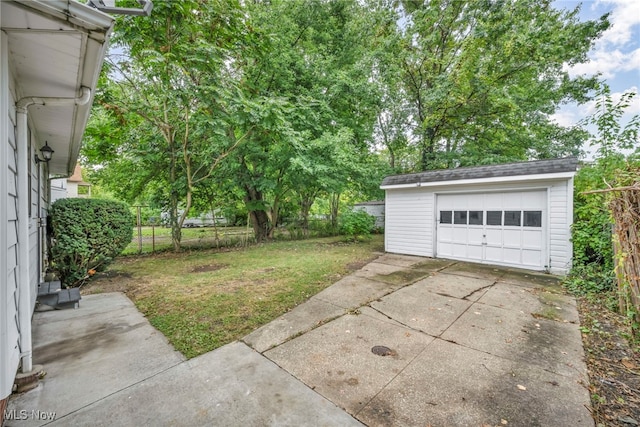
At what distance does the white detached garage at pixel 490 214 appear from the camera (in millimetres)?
5754

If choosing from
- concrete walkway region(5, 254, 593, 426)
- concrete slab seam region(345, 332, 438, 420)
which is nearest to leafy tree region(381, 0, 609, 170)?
concrete walkway region(5, 254, 593, 426)

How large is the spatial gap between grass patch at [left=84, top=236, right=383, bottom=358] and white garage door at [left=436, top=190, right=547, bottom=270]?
2.39 metres

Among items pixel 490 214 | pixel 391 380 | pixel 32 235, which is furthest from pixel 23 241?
pixel 490 214

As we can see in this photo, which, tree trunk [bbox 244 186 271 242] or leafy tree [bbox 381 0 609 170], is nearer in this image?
leafy tree [bbox 381 0 609 170]

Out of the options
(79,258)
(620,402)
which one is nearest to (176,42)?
(79,258)

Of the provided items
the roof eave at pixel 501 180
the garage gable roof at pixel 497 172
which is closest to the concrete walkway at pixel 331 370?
the roof eave at pixel 501 180

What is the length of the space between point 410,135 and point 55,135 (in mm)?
12588

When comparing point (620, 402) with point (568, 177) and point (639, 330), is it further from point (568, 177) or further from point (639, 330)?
point (568, 177)

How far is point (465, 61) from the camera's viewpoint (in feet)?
32.3

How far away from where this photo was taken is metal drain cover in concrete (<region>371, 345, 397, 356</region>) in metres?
2.67

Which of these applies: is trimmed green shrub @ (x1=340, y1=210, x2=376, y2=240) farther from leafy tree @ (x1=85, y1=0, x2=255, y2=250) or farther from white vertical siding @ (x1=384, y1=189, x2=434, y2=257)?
leafy tree @ (x1=85, y1=0, x2=255, y2=250)

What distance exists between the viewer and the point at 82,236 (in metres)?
4.66

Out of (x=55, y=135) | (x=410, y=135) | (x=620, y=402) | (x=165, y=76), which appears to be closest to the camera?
(x=620, y=402)

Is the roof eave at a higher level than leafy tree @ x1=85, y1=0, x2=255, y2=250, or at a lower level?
lower
